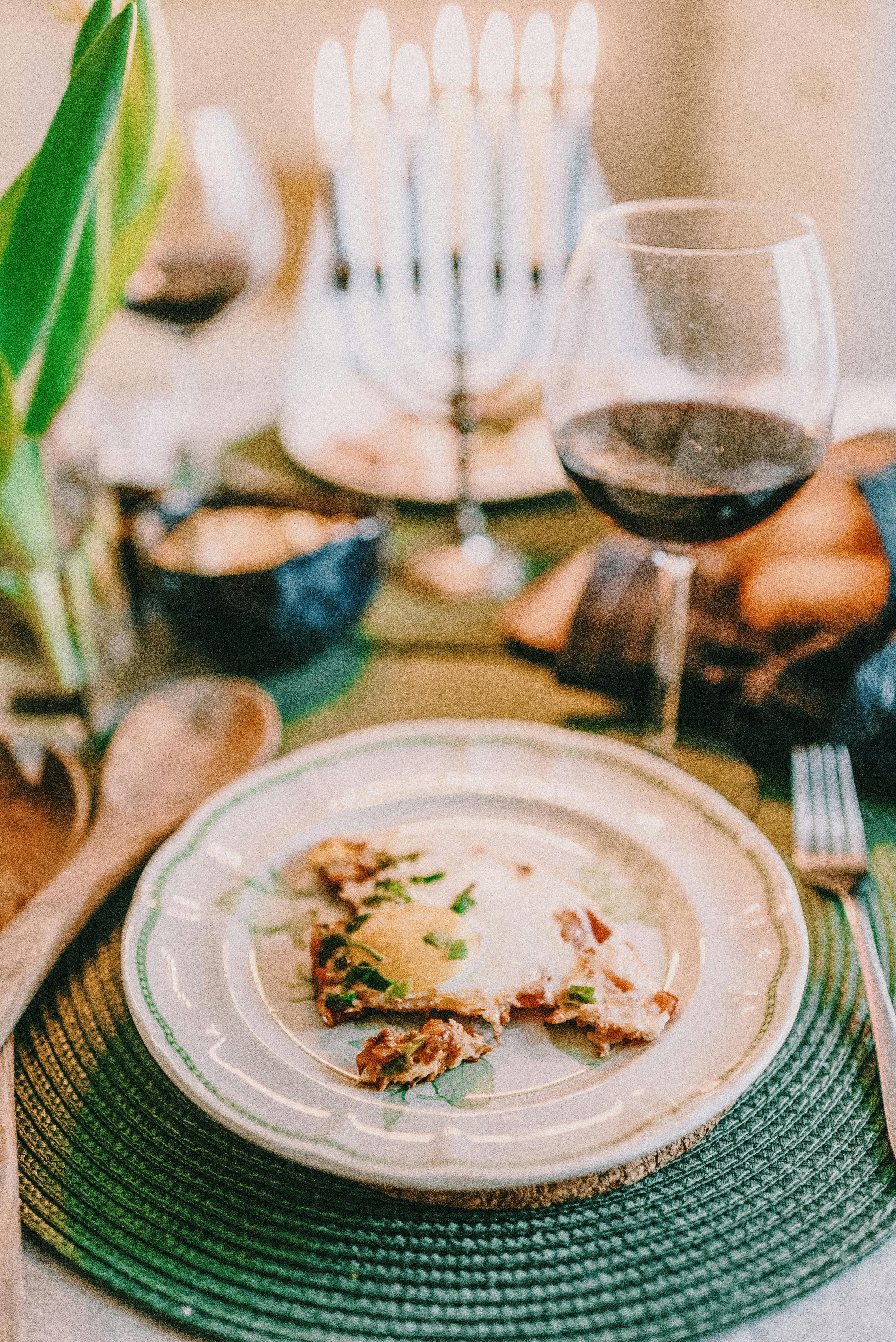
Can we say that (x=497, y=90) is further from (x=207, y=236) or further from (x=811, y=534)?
(x=811, y=534)

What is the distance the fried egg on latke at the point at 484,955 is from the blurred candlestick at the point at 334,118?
0.68 metres

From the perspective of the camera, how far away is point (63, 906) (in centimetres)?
64

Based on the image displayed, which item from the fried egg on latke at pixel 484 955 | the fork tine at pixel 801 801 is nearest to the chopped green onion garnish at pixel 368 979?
the fried egg on latke at pixel 484 955

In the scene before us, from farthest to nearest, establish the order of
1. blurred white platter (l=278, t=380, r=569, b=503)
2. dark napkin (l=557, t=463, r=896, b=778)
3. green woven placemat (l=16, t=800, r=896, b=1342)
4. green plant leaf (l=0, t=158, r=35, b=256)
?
1. blurred white platter (l=278, t=380, r=569, b=503)
2. dark napkin (l=557, t=463, r=896, b=778)
3. green plant leaf (l=0, t=158, r=35, b=256)
4. green woven placemat (l=16, t=800, r=896, b=1342)

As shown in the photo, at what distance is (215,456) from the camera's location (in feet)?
4.37

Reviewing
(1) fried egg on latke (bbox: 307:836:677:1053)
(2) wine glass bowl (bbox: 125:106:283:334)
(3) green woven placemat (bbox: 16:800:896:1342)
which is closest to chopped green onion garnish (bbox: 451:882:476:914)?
(1) fried egg on latke (bbox: 307:836:677:1053)

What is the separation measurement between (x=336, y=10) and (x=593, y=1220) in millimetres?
3761

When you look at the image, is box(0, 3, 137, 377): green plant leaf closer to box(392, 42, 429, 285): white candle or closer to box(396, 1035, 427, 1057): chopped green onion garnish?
box(392, 42, 429, 285): white candle

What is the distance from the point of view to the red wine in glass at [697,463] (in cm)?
69

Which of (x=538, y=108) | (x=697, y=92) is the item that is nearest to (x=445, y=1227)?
(x=538, y=108)

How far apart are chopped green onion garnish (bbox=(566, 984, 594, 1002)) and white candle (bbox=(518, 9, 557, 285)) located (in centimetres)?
67

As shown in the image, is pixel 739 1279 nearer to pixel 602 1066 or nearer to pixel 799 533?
pixel 602 1066

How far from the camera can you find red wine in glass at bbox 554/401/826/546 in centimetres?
69

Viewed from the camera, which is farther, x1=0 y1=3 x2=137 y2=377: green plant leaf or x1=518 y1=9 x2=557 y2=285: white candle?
x1=518 y1=9 x2=557 y2=285: white candle
